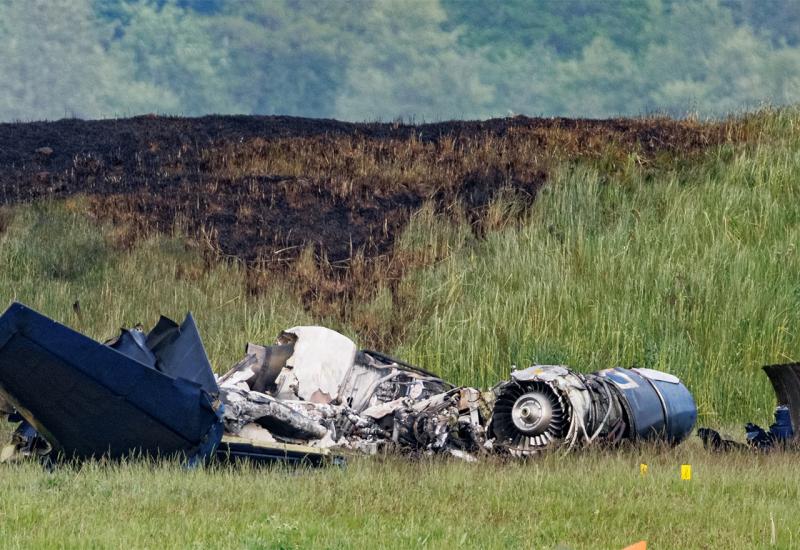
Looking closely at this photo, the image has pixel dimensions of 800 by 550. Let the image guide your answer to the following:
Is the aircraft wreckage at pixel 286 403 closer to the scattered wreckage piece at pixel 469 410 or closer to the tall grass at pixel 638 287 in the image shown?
the scattered wreckage piece at pixel 469 410

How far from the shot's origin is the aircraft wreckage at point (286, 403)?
8.77 m

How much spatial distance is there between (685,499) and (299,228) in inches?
563

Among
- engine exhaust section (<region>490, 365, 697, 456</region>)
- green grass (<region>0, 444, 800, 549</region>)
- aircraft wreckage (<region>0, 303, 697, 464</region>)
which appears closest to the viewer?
green grass (<region>0, 444, 800, 549</region>)

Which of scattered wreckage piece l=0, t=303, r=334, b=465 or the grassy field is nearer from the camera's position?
the grassy field

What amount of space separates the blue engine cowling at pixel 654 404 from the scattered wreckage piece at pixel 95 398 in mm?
3001

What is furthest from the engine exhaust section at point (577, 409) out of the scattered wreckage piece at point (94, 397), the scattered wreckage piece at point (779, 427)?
the scattered wreckage piece at point (94, 397)

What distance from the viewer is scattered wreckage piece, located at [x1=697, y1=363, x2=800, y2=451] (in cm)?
1103

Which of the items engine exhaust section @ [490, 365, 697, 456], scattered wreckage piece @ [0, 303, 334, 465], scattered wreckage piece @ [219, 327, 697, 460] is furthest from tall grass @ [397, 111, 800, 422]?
scattered wreckage piece @ [0, 303, 334, 465]

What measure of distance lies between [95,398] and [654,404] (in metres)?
5.21

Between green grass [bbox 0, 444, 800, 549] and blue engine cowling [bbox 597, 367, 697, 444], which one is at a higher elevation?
blue engine cowling [bbox 597, 367, 697, 444]

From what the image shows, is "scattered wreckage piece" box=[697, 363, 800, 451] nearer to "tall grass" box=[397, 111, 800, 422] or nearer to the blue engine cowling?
the blue engine cowling

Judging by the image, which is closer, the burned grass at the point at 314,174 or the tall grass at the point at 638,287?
the tall grass at the point at 638,287

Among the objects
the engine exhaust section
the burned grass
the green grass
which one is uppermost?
the burned grass

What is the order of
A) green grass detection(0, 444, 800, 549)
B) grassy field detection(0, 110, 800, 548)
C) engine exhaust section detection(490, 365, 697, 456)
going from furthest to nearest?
engine exhaust section detection(490, 365, 697, 456)
grassy field detection(0, 110, 800, 548)
green grass detection(0, 444, 800, 549)
